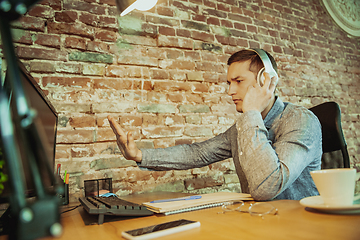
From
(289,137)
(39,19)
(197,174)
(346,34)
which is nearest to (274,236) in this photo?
(289,137)

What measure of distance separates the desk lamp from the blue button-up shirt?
0.79 m

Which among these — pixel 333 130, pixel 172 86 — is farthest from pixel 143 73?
pixel 333 130

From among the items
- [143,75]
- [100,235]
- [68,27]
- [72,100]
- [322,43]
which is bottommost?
[100,235]

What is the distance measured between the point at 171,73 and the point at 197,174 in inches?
28.5

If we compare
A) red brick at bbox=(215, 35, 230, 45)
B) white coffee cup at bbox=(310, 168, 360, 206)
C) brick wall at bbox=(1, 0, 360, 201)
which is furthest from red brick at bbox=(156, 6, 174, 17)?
white coffee cup at bbox=(310, 168, 360, 206)

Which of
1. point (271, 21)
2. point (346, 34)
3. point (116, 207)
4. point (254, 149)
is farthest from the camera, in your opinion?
point (346, 34)

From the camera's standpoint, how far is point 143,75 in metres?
1.71

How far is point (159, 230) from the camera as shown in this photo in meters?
0.57

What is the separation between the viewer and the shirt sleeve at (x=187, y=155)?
4.33ft

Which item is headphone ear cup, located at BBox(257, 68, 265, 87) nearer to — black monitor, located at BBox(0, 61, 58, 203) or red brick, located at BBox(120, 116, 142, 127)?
red brick, located at BBox(120, 116, 142, 127)

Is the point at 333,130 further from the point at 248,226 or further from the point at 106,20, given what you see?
the point at 106,20

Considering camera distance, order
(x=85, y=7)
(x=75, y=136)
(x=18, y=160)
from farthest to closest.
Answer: (x=85, y=7), (x=75, y=136), (x=18, y=160)

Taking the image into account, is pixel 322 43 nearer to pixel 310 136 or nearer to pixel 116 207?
pixel 310 136

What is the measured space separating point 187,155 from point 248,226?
84cm
